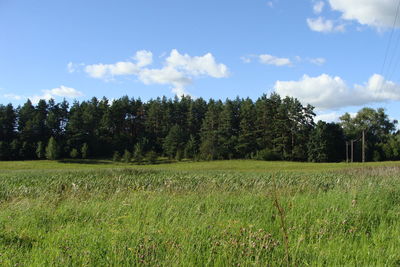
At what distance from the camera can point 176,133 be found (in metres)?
87.5

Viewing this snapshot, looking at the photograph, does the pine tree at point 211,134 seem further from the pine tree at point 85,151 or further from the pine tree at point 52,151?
the pine tree at point 52,151

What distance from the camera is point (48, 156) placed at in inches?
2980

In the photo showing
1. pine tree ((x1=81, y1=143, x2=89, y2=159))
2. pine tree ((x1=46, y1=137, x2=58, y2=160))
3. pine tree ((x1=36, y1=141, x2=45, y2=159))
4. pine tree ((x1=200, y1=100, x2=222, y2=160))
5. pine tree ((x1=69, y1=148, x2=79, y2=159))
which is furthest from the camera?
pine tree ((x1=200, y1=100, x2=222, y2=160))

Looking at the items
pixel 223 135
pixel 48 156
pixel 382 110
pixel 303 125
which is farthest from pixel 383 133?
pixel 48 156

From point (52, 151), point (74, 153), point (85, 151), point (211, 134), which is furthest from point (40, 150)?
point (211, 134)

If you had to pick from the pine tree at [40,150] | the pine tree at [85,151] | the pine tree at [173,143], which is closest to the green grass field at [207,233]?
the pine tree at [85,151]

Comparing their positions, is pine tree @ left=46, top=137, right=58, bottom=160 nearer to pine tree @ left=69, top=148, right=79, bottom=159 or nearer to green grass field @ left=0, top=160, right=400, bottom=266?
pine tree @ left=69, top=148, right=79, bottom=159

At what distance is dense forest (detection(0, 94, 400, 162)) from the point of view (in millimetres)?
82000

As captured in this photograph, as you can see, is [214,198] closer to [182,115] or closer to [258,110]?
[258,110]

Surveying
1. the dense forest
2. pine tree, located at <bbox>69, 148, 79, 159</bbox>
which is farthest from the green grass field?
pine tree, located at <bbox>69, 148, 79, 159</bbox>

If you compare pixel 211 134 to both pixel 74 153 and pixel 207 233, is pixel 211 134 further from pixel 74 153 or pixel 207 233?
pixel 207 233

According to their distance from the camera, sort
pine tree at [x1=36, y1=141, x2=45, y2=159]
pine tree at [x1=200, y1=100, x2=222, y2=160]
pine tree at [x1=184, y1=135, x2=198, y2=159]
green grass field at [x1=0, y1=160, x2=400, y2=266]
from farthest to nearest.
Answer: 1. pine tree at [x1=184, y1=135, x2=198, y2=159]
2. pine tree at [x1=200, y1=100, x2=222, y2=160]
3. pine tree at [x1=36, y1=141, x2=45, y2=159]
4. green grass field at [x1=0, y1=160, x2=400, y2=266]

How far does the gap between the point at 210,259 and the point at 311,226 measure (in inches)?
77.1

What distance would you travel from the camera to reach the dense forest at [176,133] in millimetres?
82000
